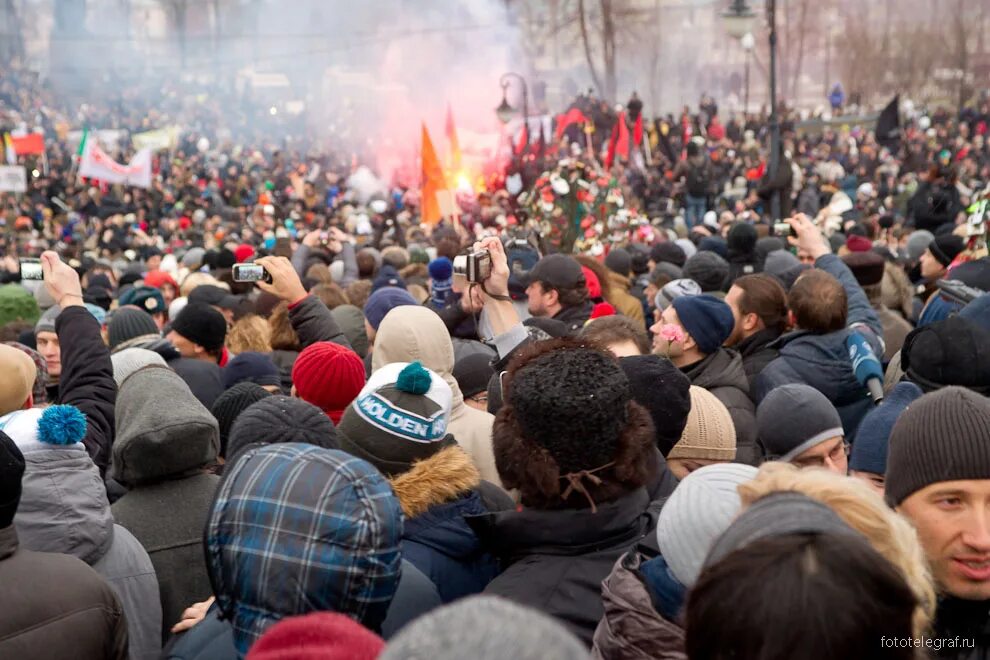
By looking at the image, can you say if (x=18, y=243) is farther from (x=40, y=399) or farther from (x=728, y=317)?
(x=728, y=317)

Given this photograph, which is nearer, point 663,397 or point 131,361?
point 663,397

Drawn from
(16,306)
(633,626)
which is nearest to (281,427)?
(633,626)

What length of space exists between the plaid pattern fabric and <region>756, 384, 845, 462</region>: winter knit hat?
6.14 feet

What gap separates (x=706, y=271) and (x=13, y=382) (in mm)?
4785

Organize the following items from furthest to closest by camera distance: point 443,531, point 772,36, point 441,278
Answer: point 772,36 → point 441,278 → point 443,531

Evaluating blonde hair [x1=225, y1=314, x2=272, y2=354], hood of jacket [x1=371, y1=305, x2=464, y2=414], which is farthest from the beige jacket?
blonde hair [x1=225, y1=314, x2=272, y2=354]

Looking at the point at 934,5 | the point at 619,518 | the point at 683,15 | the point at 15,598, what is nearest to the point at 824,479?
the point at 619,518

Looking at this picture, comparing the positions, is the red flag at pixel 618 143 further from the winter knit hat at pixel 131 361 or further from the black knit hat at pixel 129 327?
the winter knit hat at pixel 131 361

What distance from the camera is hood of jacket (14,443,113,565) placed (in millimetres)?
2895

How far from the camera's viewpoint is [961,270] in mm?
6035

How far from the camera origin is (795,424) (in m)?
3.86

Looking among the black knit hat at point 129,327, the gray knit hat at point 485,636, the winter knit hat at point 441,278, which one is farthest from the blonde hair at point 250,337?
the gray knit hat at point 485,636

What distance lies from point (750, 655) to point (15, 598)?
1587 millimetres

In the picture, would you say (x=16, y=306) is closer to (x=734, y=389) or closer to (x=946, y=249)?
(x=734, y=389)
